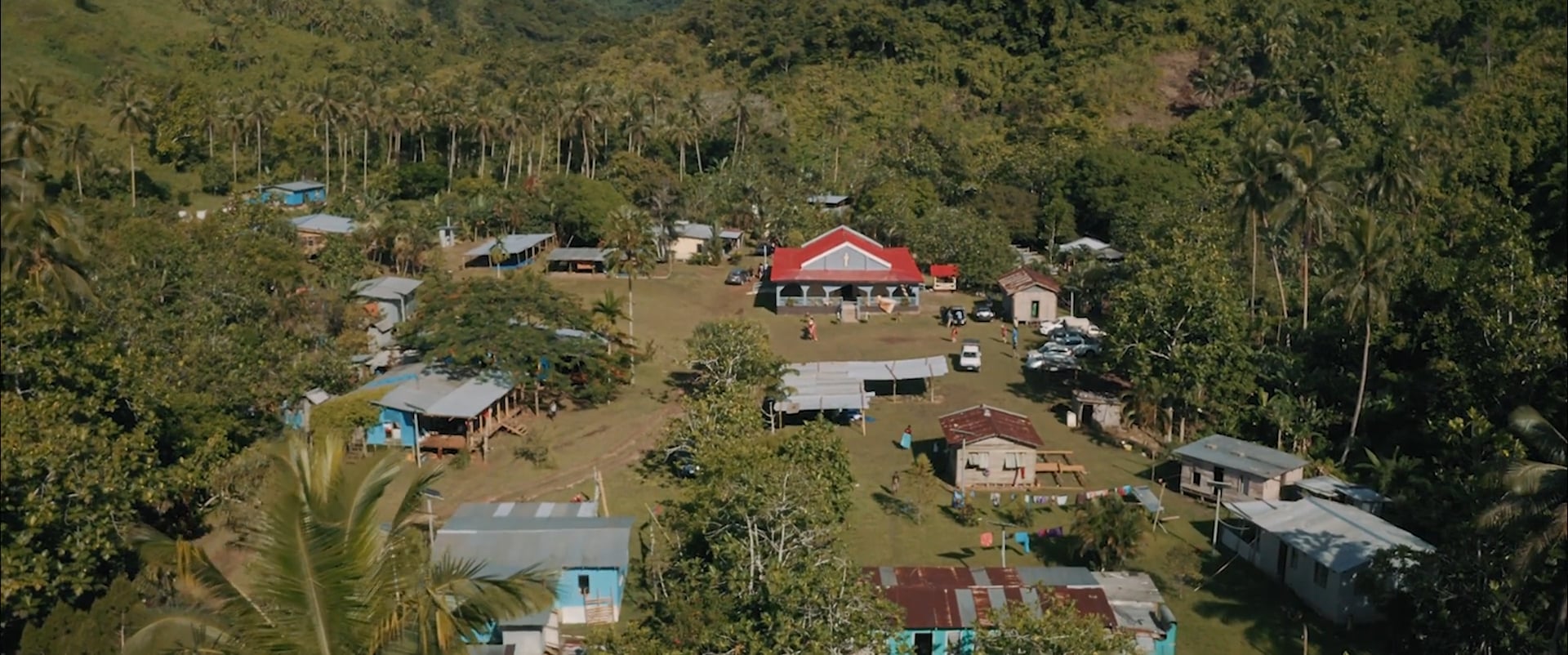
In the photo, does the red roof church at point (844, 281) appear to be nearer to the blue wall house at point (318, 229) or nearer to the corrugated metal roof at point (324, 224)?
the blue wall house at point (318, 229)

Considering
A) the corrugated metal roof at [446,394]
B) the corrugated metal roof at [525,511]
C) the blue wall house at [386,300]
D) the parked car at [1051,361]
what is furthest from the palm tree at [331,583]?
the blue wall house at [386,300]

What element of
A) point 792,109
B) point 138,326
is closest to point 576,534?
point 138,326

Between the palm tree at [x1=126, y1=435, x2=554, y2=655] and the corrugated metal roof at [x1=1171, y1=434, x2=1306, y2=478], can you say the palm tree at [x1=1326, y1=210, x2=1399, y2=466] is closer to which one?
the corrugated metal roof at [x1=1171, y1=434, x2=1306, y2=478]

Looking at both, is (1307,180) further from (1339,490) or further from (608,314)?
(608,314)

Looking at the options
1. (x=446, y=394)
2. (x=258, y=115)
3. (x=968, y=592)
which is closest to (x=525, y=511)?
(x=446, y=394)

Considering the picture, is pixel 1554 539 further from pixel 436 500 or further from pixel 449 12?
pixel 449 12

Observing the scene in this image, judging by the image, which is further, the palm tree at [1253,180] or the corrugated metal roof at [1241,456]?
the palm tree at [1253,180]
